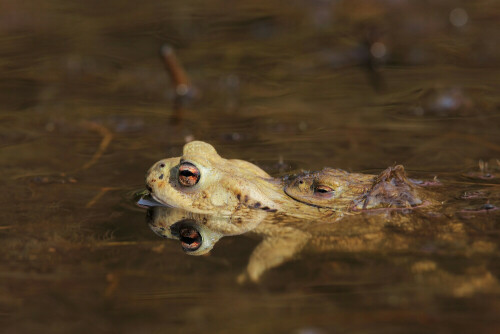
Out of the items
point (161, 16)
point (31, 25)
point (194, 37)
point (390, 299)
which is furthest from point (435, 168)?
point (31, 25)

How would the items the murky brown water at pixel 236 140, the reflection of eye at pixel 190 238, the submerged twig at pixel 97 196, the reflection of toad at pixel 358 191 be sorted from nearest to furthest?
the murky brown water at pixel 236 140, the reflection of eye at pixel 190 238, the reflection of toad at pixel 358 191, the submerged twig at pixel 97 196

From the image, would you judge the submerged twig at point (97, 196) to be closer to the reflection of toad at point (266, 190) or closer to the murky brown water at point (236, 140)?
the murky brown water at point (236, 140)

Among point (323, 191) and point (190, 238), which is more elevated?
point (323, 191)

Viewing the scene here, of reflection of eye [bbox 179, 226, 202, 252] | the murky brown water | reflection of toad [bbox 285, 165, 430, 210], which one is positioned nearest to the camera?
the murky brown water

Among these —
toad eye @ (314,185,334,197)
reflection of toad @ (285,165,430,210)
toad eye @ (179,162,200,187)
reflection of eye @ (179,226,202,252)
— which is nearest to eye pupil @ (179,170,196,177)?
toad eye @ (179,162,200,187)

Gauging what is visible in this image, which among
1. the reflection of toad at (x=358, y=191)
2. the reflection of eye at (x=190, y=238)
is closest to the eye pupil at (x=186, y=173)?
the reflection of eye at (x=190, y=238)

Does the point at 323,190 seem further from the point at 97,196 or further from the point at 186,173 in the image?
the point at 97,196

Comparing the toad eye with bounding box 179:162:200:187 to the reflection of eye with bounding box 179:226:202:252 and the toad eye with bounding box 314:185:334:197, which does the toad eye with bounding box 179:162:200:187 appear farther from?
the toad eye with bounding box 314:185:334:197

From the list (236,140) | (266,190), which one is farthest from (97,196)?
(236,140)
